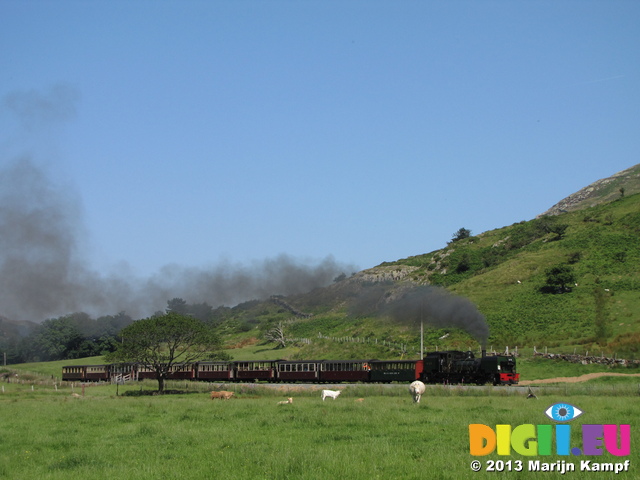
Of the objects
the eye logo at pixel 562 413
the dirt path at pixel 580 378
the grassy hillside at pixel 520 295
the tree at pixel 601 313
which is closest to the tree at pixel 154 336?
the grassy hillside at pixel 520 295

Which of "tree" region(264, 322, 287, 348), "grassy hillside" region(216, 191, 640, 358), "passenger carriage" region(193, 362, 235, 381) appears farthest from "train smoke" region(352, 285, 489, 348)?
"passenger carriage" region(193, 362, 235, 381)

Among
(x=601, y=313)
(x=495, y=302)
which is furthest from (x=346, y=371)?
(x=495, y=302)

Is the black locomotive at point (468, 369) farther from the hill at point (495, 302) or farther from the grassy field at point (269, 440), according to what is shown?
the grassy field at point (269, 440)

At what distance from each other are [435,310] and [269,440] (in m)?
49.1

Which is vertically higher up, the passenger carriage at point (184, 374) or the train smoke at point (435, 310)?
the train smoke at point (435, 310)

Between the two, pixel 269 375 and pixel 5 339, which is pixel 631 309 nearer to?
pixel 269 375

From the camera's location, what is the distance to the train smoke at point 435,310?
61.9 meters

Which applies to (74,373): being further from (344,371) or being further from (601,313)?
(601,313)

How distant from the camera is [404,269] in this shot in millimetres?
147625

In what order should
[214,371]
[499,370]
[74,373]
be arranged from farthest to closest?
[74,373]
[214,371]
[499,370]

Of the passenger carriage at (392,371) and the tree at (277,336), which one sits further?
the tree at (277,336)

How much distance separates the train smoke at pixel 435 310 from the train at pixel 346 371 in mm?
5514

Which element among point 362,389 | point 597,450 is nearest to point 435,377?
point 362,389

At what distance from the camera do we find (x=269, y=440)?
21781mm
